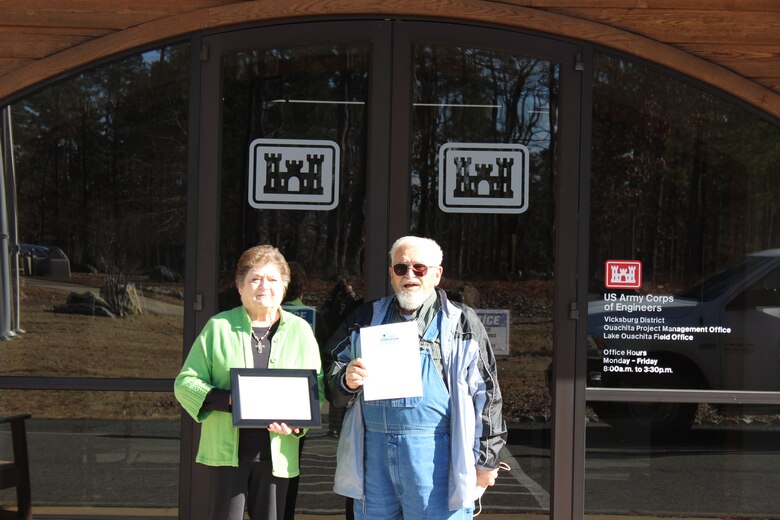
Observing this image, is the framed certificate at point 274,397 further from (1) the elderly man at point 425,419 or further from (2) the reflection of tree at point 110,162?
(2) the reflection of tree at point 110,162

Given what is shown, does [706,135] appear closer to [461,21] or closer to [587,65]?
[587,65]

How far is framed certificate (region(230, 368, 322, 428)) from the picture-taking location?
10.9 feet

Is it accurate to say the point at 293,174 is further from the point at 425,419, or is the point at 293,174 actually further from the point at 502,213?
the point at 425,419

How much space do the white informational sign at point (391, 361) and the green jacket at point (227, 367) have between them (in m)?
0.28

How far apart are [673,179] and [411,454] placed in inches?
87.4

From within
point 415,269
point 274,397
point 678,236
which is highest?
point 678,236

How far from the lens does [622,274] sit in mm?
4613

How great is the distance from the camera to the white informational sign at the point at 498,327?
465 centimetres

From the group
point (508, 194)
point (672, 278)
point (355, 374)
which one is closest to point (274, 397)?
point (355, 374)

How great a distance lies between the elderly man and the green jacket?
184mm

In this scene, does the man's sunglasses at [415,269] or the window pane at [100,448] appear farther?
the window pane at [100,448]

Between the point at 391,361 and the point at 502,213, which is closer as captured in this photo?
the point at 391,361

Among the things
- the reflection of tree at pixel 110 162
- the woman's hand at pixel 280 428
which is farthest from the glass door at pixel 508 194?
the woman's hand at pixel 280 428

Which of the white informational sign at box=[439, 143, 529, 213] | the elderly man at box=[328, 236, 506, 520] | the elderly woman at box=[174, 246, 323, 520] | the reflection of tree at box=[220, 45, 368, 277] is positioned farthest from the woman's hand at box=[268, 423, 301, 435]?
the white informational sign at box=[439, 143, 529, 213]
